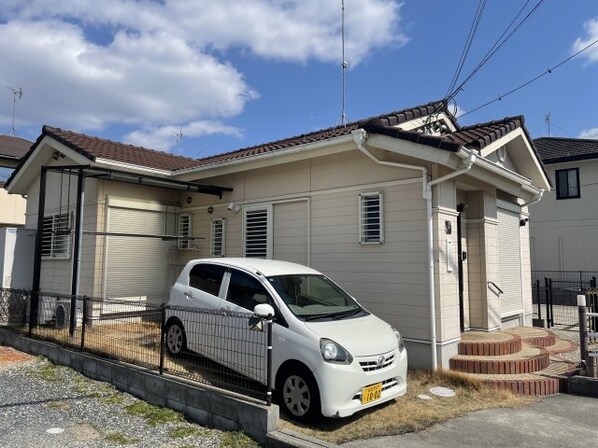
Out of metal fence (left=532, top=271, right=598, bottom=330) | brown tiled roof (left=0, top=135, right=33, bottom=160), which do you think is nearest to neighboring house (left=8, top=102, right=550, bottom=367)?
metal fence (left=532, top=271, right=598, bottom=330)

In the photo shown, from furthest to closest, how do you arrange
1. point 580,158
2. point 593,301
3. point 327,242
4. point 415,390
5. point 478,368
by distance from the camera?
point 580,158 < point 327,242 < point 593,301 < point 478,368 < point 415,390

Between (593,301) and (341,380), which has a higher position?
(593,301)

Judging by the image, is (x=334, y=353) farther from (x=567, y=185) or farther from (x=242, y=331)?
(x=567, y=185)

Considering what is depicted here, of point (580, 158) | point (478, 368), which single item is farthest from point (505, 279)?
point (580, 158)

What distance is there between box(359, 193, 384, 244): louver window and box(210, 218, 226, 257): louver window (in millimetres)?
3620

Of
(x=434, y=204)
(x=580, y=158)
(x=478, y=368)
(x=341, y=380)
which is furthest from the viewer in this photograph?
(x=580, y=158)

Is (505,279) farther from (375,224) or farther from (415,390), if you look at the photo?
(415,390)

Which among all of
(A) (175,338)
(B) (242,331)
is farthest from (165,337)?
(B) (242,331)

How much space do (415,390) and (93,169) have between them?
6.42 metres

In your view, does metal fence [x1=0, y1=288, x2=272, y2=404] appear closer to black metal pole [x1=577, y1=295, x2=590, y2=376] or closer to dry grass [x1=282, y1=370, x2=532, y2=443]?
dry grass [x1=282, y1=370, x2=532, y2=443]

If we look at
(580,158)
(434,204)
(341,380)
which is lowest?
(341,380)

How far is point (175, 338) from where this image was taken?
20.4 feet

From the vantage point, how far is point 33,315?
8062 millimetres

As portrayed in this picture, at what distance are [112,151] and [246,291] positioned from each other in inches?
264
